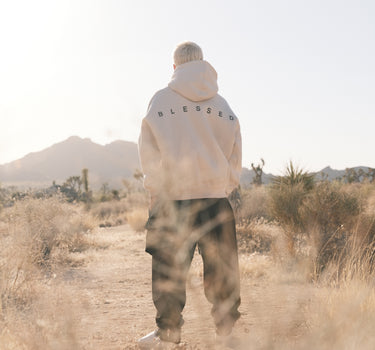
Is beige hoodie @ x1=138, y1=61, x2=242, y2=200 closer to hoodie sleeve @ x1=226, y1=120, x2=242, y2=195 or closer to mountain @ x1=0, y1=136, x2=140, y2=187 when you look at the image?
hoodie sleeve @ x1=226, y1=120, x2=242, y2=195

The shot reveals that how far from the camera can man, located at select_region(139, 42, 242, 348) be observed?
2.87 metres

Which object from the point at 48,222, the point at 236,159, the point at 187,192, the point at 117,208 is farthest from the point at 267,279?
the point at 117,208

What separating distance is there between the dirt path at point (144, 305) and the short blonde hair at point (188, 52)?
61.9 inches

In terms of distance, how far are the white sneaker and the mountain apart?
3760 inches

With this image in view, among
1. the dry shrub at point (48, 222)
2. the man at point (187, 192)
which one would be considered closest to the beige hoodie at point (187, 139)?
the man at point (187, 192)

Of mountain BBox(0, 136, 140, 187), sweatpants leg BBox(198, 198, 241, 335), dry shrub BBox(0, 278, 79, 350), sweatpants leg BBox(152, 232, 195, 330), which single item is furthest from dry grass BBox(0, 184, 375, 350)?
mountain BBox(0, 136, 140, 187)

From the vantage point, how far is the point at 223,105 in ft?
10.1

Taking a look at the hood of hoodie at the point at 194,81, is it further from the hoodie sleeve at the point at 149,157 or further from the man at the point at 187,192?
the hoodie sleeve at the point at 149,157

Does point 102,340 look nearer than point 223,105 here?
No

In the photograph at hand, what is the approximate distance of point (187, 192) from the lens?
291 cm

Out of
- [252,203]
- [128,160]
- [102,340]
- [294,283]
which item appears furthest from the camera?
[128,160]

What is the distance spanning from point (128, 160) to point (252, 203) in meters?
115

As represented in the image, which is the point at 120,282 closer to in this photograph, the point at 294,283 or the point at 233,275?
the point at 294,283

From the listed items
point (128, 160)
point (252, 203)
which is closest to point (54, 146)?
point (128, 160)
